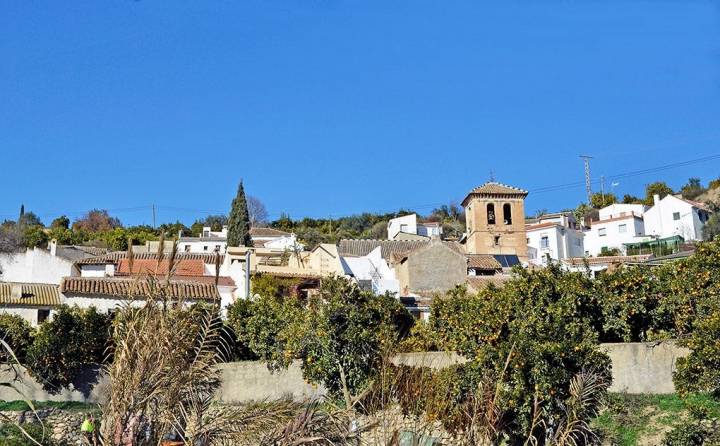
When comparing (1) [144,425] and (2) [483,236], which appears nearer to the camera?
(1) [144,425]

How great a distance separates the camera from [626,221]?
5588 centimetres

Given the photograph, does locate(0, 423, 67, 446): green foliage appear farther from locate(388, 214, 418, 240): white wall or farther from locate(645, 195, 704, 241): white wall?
locate(645, 195, 704, 241): white wall

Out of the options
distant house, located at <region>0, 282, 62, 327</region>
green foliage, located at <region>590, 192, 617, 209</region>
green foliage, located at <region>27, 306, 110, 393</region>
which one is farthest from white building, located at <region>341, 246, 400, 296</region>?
green foliage, located at <region>590, 192, 617, 209</region>

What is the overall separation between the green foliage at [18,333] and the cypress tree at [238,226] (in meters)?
30.2

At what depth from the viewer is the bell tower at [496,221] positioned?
4897cm

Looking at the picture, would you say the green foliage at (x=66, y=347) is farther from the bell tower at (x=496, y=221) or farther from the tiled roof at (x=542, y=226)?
the tiled roof at (x=542, y=226)

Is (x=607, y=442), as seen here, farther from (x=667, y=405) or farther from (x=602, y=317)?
(x=602, y=317)

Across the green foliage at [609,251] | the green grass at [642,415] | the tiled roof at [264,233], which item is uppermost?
the tiled roof at [264,233]

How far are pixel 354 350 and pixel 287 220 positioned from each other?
5819 cm

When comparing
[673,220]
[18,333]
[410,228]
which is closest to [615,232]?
[673,220]

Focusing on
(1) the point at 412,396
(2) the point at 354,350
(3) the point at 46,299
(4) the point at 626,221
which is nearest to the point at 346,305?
(2) the point at 354,350

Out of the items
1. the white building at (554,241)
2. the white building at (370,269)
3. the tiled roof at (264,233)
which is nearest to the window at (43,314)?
the white building at (370,269)

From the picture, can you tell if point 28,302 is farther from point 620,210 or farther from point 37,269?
point 620,210

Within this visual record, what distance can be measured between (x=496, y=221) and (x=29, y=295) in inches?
1250
